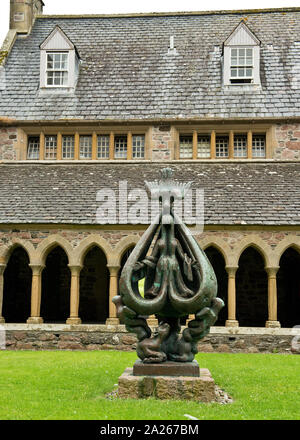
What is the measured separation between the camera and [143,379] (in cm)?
666

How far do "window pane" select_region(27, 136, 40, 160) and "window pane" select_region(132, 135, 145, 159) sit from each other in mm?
3036

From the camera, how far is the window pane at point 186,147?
16.5 meters

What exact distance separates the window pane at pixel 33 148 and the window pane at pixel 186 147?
4.52 metres

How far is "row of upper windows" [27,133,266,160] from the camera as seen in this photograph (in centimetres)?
1630

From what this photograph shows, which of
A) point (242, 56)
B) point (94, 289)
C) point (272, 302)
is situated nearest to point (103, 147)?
point (94, 289)

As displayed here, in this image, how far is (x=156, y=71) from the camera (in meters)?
17.7

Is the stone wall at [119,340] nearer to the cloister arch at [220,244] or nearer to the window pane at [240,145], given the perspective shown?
the cloister arch at [220,244]

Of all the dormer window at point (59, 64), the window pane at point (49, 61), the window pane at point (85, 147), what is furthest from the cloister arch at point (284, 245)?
the window pane at point (49, 61)

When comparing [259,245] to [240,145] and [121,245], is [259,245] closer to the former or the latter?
[121,245]

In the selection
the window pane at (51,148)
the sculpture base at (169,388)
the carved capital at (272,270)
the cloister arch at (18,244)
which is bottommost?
the sculpture base at (169,388)

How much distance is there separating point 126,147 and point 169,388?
36.1 feet

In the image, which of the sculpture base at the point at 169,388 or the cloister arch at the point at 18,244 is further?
the cloister arch at the point at 18,244

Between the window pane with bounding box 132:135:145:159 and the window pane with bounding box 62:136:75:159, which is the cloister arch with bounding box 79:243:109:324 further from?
the window pane with bounding box 132:135:145:159

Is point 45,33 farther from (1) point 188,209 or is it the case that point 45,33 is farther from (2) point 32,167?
(1) point 188,209
